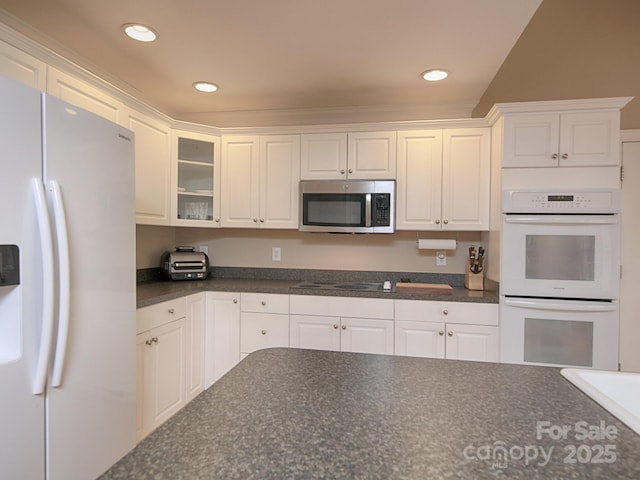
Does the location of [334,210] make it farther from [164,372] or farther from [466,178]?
[164,372]

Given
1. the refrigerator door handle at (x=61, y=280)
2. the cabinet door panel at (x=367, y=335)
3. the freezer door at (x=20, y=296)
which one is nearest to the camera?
the freezer door at (x=20, y=296)

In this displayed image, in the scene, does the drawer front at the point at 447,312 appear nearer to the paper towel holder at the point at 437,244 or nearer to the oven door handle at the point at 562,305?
the oven door handle at the point at 562,305

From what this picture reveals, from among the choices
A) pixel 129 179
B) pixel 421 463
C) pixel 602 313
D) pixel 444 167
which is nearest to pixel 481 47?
pixel 444 167

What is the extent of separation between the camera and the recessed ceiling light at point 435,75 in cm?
229

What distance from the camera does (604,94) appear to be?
2.63m

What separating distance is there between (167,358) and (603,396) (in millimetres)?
2171

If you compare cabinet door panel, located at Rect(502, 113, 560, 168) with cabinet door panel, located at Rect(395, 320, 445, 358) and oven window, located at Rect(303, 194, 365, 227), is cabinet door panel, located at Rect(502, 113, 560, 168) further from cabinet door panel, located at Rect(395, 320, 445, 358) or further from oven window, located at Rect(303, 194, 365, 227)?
cabinet door panel, located at Rect(395, 320, 445, 358)

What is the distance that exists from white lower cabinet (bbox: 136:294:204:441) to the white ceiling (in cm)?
154

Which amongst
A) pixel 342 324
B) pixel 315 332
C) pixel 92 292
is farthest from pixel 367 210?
pixel 92 292

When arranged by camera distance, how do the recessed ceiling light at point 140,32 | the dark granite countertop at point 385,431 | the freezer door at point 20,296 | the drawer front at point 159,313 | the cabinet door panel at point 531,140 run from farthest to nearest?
the cabinet door panel at point 531,140
the drawer front at point 159,313
the recessed ceiling light at point 140,32
the freezer door at point 20,296
the dark granite countertop at point 385,431

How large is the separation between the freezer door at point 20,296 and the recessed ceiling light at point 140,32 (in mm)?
909

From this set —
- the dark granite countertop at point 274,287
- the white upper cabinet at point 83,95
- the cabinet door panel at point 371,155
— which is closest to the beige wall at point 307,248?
the dark granite countertop at point 274,287

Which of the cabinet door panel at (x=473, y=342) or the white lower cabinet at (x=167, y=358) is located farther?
the cabinet door panel at (x=473, y=342)

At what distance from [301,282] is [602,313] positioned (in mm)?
2064
